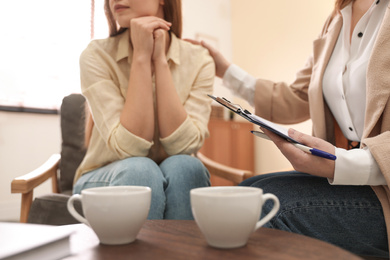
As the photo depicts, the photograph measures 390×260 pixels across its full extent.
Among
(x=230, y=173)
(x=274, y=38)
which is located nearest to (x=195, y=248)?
(x=230, y=173)

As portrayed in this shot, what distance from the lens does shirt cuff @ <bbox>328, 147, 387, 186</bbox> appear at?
27.7 inches

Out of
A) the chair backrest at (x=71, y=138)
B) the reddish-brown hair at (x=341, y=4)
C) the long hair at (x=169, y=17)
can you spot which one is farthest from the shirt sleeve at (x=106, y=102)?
the reddish-brown hair at (x=341, y=4)

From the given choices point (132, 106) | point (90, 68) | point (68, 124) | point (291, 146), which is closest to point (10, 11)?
point (68, 124)

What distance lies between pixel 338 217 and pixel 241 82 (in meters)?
0.71

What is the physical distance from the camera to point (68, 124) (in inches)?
58.9

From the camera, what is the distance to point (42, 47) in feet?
8.62

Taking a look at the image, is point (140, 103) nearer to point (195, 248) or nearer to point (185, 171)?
point (185, 171)

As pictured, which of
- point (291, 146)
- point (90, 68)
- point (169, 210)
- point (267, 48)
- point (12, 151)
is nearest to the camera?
point (291, 146)

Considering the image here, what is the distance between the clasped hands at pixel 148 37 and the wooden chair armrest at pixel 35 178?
1.83 feet

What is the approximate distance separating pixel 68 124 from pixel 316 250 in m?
1.30

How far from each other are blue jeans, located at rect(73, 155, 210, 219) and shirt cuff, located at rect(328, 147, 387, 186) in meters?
0.35

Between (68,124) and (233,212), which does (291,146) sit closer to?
(233,212)

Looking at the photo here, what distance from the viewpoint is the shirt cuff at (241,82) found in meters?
1.31

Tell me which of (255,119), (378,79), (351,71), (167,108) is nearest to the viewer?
(255,119)
